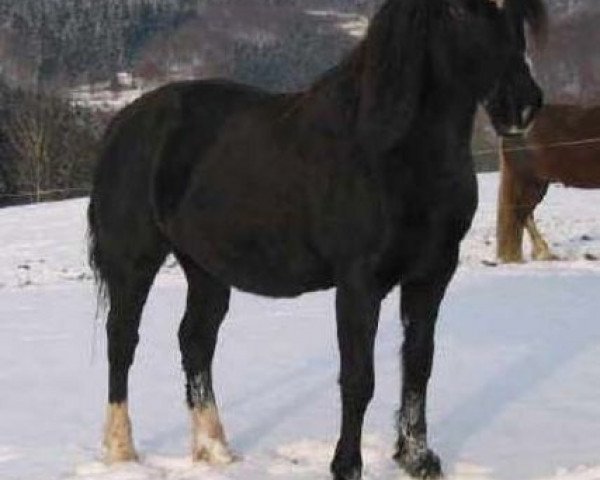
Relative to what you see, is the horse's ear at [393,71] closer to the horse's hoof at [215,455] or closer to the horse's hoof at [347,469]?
the horse's hoof at [347,469]

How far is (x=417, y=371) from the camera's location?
3871 millimetres

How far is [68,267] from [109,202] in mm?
9125

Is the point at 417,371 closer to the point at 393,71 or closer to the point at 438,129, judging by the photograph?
the point at 438,129

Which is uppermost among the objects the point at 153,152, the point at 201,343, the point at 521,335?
the point at 153,152

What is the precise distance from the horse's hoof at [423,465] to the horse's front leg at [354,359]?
259 mm

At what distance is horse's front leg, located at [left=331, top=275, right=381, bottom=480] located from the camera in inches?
137

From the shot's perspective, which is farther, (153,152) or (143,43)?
(143,43)

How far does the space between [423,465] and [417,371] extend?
1.10 feet

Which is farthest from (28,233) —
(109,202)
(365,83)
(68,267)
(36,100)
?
(36,100)

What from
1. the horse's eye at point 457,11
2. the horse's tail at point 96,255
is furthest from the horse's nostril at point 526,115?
the horse's tail at point 96,255

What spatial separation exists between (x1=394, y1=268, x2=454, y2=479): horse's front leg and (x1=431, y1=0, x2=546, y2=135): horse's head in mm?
677

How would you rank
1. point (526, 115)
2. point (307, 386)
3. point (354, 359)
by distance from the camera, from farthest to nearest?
point (307, 386), point (354, 359), point (526, 115)

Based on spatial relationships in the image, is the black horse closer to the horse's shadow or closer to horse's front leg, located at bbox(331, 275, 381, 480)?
horse's front leg, located at bbox(331, 275, 381, 480)

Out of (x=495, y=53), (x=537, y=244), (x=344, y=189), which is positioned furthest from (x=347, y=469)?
(x=537, y=244)
